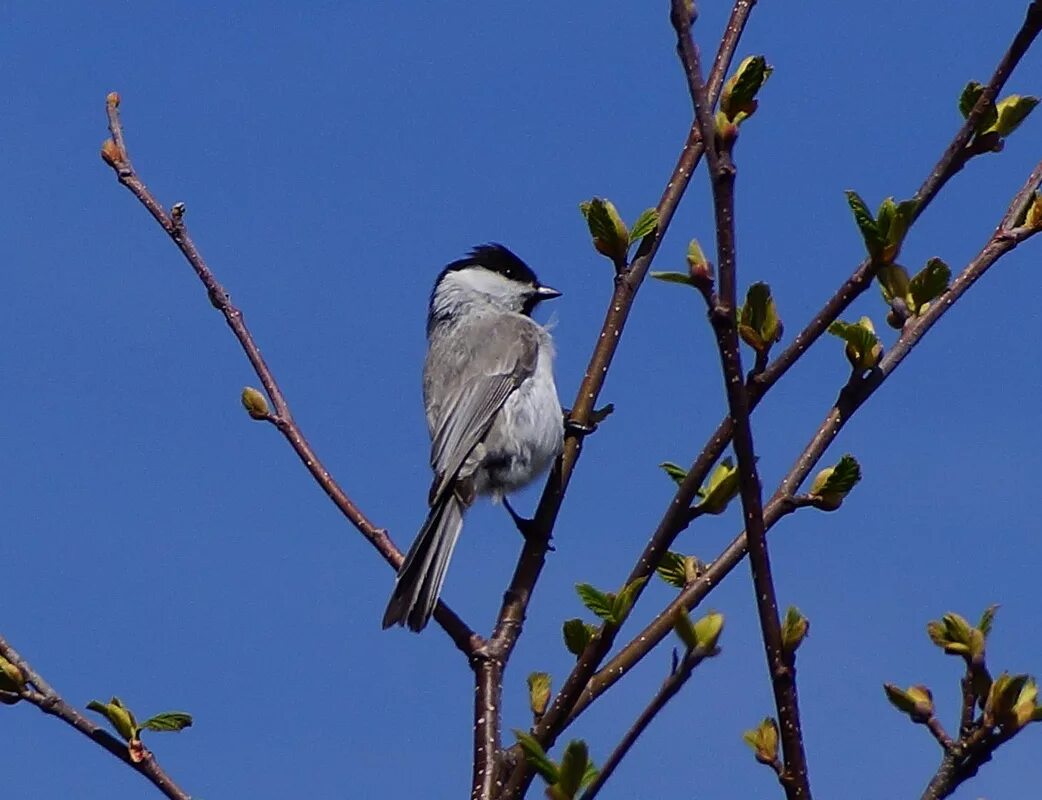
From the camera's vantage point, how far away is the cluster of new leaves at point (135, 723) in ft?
8.77

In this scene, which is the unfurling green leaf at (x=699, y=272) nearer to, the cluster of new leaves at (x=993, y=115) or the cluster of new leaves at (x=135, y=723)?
the cluster of new leaves at (x=993, y=115)

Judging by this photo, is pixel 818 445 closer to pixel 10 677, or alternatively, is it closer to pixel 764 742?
pixel 764 742

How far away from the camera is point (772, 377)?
2.23 meters

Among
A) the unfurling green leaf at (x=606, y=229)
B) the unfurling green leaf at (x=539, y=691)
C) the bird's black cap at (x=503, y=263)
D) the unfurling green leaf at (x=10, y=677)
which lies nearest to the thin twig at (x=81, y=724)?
the unfurling green leaf at (x=10, y=677)

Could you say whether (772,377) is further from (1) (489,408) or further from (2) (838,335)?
(1) (489,408)

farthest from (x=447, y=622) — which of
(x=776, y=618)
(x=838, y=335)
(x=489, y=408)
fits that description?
(x=489, y=408)

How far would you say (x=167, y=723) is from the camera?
2693 mm

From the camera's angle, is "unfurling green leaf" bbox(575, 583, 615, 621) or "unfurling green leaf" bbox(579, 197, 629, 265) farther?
"unfurling green leaf" bbox(579, 197, 629, 265)

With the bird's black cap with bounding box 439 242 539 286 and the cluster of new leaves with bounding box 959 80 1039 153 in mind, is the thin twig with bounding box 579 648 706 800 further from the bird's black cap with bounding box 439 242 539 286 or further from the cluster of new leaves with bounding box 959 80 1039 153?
the bird's black cap with bounding box 439 242 539 286

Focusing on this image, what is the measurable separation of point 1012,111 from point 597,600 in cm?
111

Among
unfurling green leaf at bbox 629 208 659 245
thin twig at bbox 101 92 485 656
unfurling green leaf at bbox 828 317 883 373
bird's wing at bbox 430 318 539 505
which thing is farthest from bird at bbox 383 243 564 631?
unfurling green leaf at bbox 828 317 883 373

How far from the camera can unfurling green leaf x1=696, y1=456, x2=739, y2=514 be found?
298 centimetres

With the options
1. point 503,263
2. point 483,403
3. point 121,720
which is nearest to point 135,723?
point 121,720

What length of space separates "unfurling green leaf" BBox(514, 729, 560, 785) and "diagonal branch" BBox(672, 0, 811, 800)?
38 centimetres
